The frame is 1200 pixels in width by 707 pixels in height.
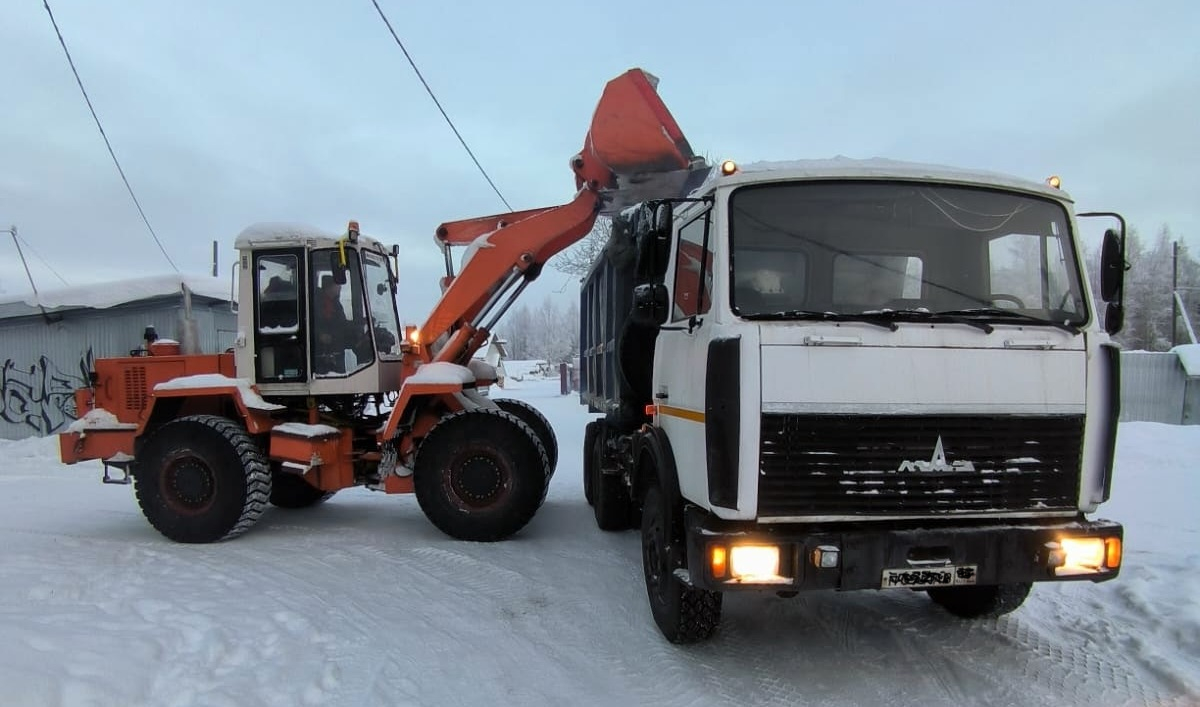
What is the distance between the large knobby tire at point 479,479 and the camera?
6.75 meters

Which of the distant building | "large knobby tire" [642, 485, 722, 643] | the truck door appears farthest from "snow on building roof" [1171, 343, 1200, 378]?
the distant building

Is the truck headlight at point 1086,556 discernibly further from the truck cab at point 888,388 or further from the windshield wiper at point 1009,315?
the windshield wiper at point 1009,315

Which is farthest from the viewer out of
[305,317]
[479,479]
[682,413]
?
[305,317]

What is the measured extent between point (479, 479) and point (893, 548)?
4211 millimetres

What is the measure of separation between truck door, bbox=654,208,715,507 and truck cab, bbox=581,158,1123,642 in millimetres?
23

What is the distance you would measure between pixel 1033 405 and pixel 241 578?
18.6 ft

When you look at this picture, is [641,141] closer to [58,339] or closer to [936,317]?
[936,317]

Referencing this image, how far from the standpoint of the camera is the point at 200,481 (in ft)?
22.6

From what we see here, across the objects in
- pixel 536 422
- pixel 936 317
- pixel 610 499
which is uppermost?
pixel 936 317

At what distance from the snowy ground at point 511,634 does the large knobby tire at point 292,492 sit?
154 centimetres

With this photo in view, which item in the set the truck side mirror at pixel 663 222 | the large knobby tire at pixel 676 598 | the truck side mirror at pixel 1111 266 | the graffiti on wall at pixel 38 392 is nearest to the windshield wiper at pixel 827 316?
the truck side mirror at pixel 663 222

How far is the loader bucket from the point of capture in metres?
6.35

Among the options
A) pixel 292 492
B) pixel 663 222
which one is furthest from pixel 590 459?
pixel 663 222

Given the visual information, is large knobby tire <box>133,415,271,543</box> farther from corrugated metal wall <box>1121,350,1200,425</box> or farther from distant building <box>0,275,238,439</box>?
corrugated metal wall <box>1121,350,1200,425</box>
